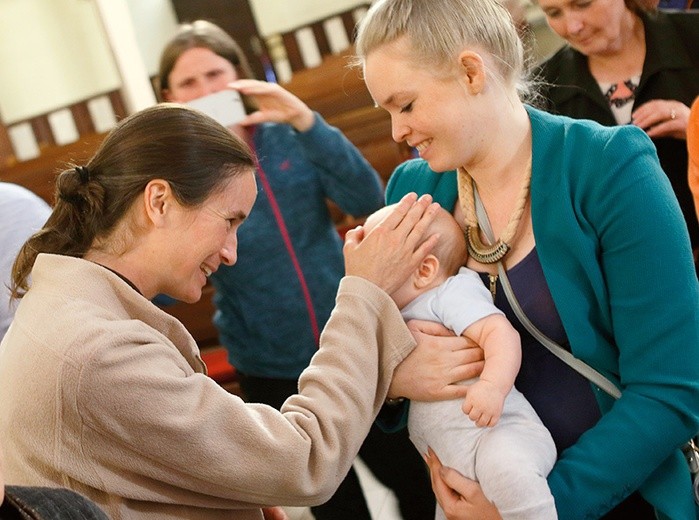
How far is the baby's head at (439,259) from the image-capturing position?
1.76 meters

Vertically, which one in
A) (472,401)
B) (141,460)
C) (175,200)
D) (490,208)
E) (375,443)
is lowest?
(375,443)

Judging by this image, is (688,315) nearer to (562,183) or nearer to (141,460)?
(562,183)

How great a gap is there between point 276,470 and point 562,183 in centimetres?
69

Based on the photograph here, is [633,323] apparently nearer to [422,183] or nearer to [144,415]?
[422,183]

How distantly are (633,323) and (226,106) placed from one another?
1.53m

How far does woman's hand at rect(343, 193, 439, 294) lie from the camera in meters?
1.72

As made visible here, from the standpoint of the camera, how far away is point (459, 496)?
1.67 metres

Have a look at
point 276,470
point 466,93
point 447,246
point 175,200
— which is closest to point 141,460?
point 276,470

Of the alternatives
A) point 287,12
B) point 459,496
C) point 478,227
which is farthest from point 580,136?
point 287,12

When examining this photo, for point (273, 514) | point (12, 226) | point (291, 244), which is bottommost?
point (273, 514)

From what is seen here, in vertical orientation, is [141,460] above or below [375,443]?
above

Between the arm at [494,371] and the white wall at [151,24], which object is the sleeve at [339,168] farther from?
the white wall at [151,24]

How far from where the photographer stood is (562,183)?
1.59 meters

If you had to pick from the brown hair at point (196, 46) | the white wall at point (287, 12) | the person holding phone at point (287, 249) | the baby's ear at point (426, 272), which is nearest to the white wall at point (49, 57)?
the white wall at point (287, 12)
